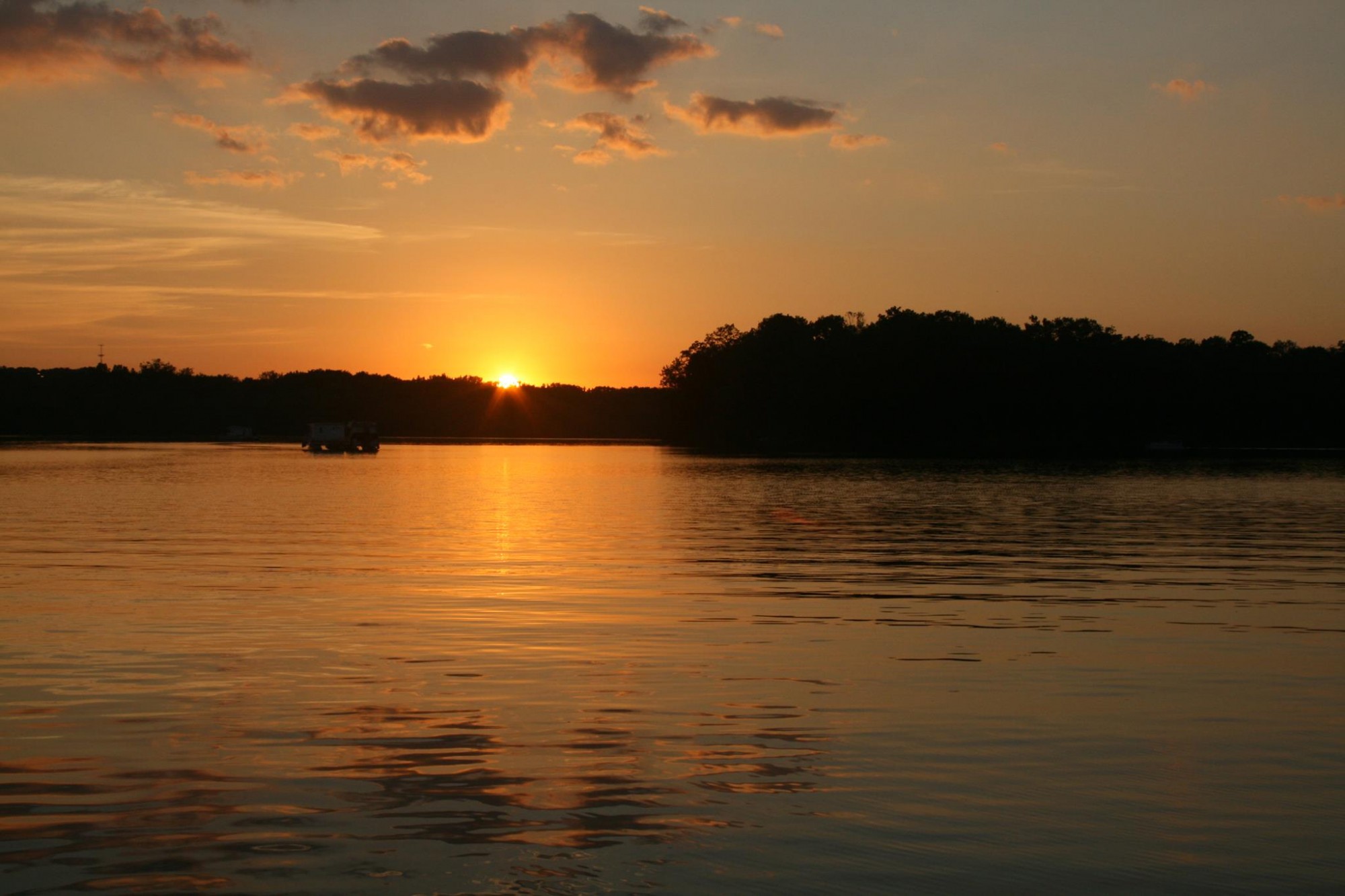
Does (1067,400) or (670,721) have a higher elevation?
(1067,400)

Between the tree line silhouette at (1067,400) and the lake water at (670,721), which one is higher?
the tree line silhouette at (1067,400)

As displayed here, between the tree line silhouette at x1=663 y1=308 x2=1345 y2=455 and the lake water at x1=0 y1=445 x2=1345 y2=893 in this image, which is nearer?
the lake water at x1=0 y1=445 x2=1345 y2=893

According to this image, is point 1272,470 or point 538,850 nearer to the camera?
point 538,850

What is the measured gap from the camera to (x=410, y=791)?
9.84 metres

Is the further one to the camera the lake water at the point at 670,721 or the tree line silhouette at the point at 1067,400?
the tree line silhouette at the point at 1067,400

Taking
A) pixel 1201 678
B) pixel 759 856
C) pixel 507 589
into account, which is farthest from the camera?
pixel 507 589

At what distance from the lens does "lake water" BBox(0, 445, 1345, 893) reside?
8398mm

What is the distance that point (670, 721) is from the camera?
491 inches

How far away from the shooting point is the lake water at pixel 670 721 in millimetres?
8398

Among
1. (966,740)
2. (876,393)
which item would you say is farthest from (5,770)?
(876,393)

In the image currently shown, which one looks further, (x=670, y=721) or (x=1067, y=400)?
(x=1067, y=400)

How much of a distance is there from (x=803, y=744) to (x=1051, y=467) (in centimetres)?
9222

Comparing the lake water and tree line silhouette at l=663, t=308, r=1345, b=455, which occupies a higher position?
tree line silhouette at l=663, t=308, r=1345, b=455

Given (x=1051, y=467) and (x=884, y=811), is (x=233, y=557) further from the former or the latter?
(x=1051, y=467)
